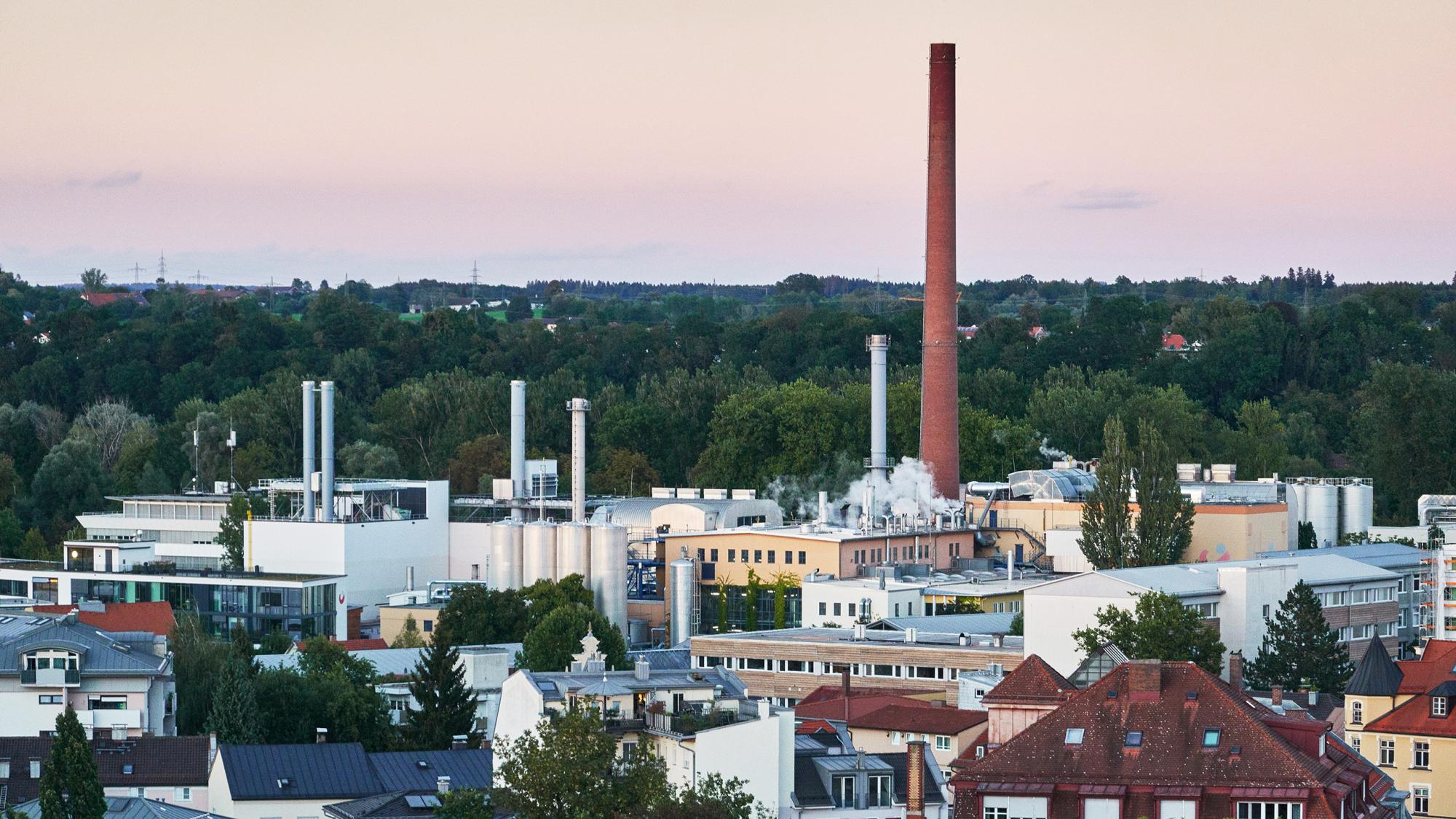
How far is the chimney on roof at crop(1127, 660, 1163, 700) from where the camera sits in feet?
146

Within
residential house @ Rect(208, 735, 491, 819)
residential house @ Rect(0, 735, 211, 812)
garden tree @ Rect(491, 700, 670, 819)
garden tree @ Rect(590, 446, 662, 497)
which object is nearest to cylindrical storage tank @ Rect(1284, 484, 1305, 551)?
garden tree @ Rect(590, 446, 662, 497)

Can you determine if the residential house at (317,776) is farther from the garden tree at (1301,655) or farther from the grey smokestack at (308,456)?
the grey smokestack at (308,456)

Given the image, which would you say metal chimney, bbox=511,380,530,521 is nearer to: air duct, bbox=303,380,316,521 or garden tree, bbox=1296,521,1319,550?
air duct, bbox=303,380,316,521

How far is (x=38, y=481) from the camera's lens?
120188mm

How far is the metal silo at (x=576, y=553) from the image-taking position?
8888 centimetres

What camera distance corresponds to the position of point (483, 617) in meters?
78.0

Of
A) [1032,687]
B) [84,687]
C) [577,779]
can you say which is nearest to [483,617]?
[84,687]

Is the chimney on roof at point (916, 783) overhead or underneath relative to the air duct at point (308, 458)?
underneath

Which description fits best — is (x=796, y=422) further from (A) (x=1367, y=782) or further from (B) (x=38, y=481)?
(A) (x=1367, y=782)

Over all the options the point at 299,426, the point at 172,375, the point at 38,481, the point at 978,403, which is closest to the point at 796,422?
the point at 978,403

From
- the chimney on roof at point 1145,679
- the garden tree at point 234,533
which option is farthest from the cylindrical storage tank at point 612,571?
the chimney on roof at point 1145,679

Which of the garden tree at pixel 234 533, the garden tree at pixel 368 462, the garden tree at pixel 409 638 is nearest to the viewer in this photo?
the garden tree at pixel 409 638

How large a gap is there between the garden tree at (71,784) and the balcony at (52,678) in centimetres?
1361

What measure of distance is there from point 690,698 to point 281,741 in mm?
16784
